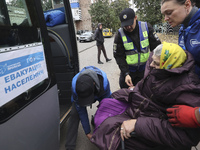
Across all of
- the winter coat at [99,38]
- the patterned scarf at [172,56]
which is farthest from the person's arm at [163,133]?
the winter coat at [99,38]

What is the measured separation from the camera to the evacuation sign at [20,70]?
108 centimetres

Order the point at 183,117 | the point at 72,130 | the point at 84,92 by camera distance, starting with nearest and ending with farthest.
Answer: the point at 183,117, the point at 84,92, the point at 72,130

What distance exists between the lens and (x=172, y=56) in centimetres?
127

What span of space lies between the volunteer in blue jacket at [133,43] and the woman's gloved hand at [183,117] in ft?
3.84

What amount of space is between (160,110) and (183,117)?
1.03 feet

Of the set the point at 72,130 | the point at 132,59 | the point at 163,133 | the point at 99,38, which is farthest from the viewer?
the point at 99,38

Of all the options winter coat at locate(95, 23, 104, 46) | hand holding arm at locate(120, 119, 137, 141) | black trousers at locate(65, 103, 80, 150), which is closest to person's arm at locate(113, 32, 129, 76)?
black trousers at locate(65, 103, 80, 150)

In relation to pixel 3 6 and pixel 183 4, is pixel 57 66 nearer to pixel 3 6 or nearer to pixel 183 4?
pixel 3 6

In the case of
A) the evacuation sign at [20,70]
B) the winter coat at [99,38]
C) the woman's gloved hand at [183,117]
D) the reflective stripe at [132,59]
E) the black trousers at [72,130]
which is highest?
the winter coat at [99,38]

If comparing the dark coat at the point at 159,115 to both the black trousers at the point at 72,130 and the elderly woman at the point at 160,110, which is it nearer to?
the elderly woman at the point at 160,110

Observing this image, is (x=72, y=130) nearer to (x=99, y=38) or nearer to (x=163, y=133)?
(x=163, y=133)

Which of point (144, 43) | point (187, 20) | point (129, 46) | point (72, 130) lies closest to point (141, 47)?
point (144, 43)

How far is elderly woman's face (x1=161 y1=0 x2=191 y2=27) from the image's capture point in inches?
50.5

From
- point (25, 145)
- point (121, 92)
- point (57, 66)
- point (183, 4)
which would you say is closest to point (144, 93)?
point (121, 92)
